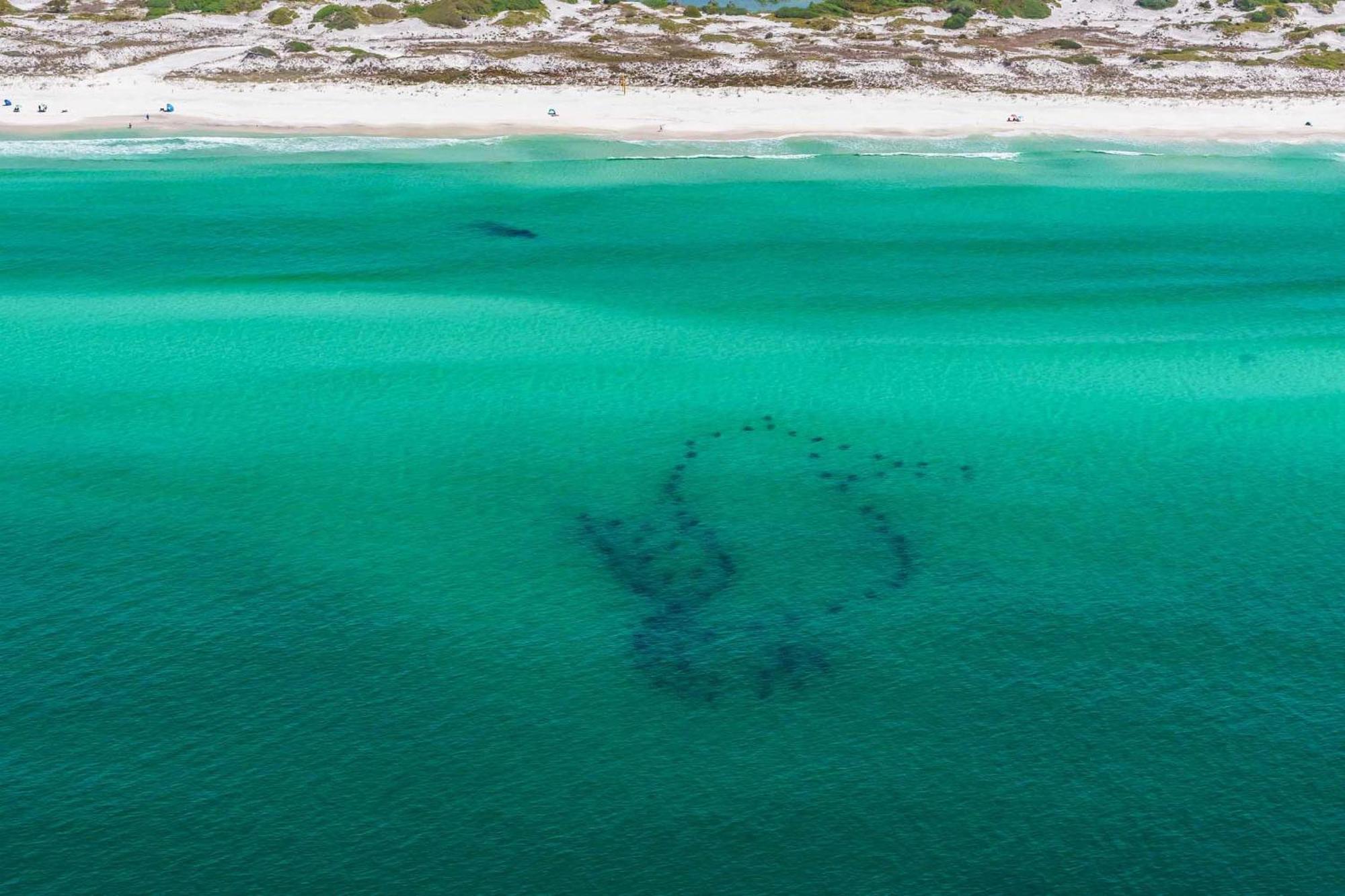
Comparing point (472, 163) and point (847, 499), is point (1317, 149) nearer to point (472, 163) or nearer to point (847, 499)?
point (472, 163)

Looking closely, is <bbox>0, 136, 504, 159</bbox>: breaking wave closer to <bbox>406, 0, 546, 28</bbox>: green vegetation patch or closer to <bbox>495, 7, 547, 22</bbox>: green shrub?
<bbox>495, 7, 547, 22</bbox>: green shrub

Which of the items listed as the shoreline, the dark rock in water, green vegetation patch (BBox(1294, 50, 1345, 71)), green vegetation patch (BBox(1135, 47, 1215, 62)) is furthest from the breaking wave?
green vegetation patch (BBox(1294, 50, 1345, 71))

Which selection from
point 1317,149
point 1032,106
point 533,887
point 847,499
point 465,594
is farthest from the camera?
point 1032,106

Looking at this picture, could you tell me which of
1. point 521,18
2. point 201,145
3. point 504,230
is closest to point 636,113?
point 504,230

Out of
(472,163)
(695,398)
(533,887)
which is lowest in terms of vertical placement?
(533,887)

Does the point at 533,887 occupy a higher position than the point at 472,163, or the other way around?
the point at 472,163

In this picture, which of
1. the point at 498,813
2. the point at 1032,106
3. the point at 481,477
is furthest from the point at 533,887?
the point at 1032,106

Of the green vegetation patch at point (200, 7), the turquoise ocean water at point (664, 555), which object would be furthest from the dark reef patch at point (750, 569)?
the green vegetation patch at point (200, 7)
